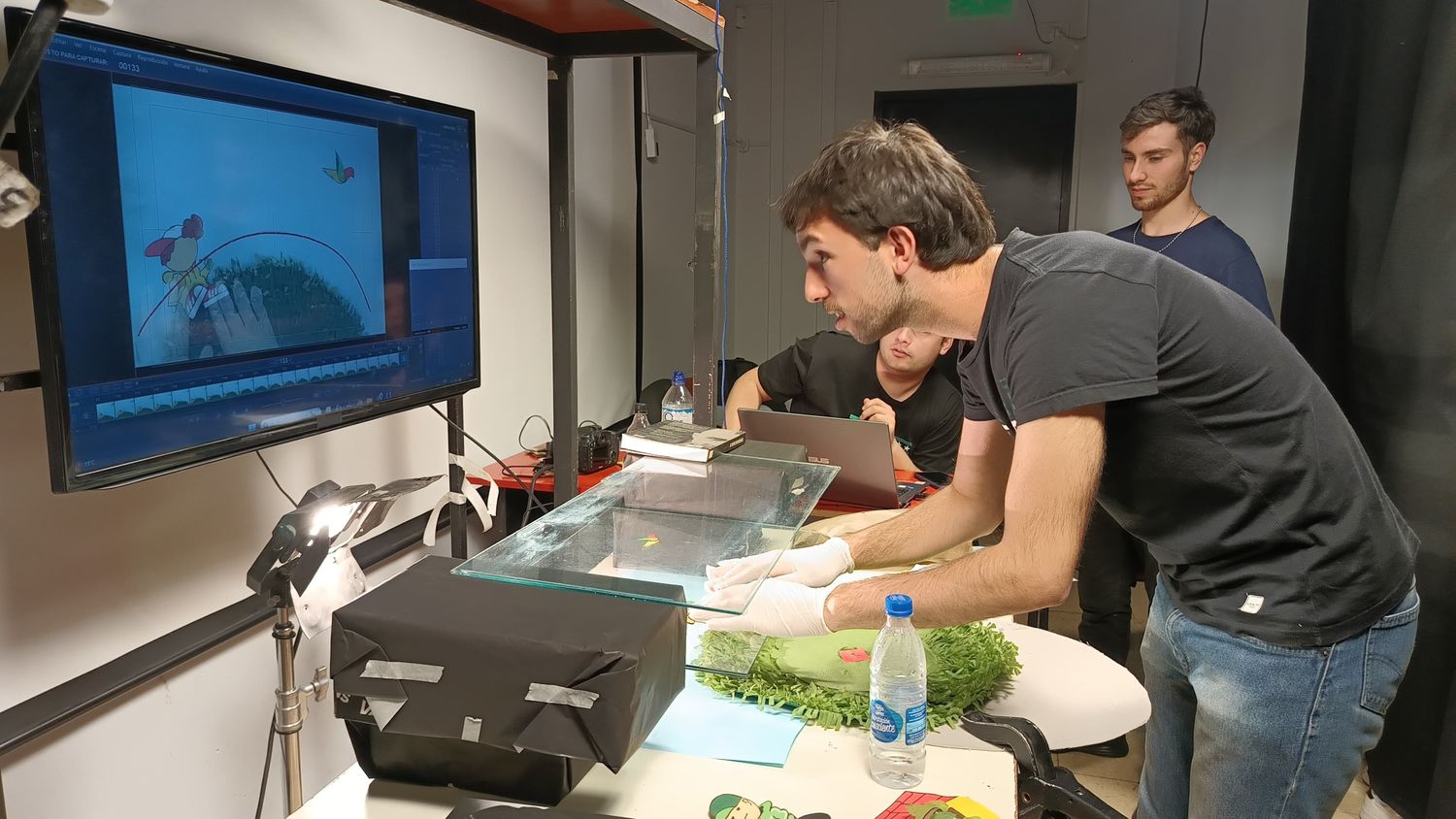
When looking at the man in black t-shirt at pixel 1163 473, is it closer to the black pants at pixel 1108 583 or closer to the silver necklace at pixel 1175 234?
the black pants at pixel 1108 583

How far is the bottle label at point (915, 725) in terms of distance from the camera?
108 centimetres

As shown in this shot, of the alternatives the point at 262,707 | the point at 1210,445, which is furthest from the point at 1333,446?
the point at 262,707

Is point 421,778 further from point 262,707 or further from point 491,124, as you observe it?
point 491,124

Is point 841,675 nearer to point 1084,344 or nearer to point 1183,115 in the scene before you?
point 1084,344

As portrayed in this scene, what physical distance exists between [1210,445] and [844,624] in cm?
52

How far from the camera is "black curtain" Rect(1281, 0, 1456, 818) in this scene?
5.98 ft

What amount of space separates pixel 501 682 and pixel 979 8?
15.4 feet

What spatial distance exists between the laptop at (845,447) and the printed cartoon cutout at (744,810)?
3.54 feet

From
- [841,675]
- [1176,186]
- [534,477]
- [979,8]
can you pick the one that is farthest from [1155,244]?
[979,8]

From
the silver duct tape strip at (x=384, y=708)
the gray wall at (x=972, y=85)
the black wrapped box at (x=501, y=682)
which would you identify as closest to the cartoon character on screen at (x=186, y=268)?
the black wrapped box at (x=501, y=682)

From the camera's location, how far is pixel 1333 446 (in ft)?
3.84

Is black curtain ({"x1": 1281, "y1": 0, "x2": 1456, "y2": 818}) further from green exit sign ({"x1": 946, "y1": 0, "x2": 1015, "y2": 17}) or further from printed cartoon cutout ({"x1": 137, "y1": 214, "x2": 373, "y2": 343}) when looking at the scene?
green exit sign ({"x1": 946, "y1": 0, "x2": 1015, "y2": 17})

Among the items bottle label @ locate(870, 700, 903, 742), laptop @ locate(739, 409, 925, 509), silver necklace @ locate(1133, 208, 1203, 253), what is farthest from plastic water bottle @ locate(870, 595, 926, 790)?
silver necklace @ locate(1133, 208, 1203, 253)

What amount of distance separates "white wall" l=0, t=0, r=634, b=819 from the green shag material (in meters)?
0.96
